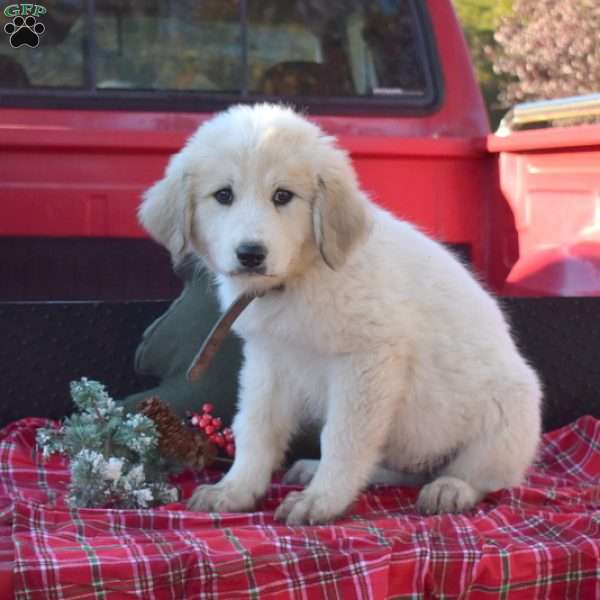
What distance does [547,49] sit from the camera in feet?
60.0

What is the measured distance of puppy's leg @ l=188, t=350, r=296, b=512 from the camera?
137 inches

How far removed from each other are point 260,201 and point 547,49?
16040mm

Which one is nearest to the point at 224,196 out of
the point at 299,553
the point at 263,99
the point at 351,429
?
the point at 351,429

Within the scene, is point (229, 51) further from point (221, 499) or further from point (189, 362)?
point (221, 499)

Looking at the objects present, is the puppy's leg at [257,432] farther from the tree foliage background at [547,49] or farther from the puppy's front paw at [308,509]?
the tree foliage background at [547,49]

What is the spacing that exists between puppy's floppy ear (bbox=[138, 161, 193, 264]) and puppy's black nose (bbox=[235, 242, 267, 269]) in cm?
30

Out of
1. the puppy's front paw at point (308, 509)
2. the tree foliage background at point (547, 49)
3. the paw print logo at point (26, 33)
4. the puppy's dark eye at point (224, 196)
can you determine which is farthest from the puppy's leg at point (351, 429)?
the tree foliage background at point (547, 49)

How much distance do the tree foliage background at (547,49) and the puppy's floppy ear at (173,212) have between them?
15.3 meters

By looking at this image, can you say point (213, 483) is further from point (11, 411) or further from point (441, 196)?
point (441, 196)

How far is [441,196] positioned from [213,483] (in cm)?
176

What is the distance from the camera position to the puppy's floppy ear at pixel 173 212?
3.35m

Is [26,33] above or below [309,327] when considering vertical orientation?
above

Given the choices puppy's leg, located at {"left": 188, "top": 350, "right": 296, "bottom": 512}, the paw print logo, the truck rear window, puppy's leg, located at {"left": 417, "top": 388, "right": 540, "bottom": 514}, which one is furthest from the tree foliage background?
puppy's leg, located at {"left": 188, "top": 350, "right": 296, "bottom": 512}

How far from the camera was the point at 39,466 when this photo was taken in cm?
382
